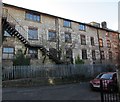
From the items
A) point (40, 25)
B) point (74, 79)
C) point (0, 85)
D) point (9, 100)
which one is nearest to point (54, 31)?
point (40, 25)

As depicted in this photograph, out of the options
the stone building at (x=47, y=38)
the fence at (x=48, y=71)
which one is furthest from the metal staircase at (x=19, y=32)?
the fence at (x=48, y=71)

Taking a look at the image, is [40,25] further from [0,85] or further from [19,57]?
[0,85]

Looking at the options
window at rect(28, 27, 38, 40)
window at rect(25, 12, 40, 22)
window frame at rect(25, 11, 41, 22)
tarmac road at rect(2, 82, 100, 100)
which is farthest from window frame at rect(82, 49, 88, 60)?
tarmac road at rect(2, 82, 100, 100)

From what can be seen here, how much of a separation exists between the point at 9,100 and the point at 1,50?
44.9ft

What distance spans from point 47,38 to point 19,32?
16.1 ft

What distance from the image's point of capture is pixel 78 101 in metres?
12.5

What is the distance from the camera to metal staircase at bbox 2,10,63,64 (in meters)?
26.4

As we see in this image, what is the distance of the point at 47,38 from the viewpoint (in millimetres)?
32375

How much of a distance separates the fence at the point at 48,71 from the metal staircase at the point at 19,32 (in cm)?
378

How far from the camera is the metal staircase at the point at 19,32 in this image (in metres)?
26.4

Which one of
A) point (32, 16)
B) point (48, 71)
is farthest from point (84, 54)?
point (48, 71)

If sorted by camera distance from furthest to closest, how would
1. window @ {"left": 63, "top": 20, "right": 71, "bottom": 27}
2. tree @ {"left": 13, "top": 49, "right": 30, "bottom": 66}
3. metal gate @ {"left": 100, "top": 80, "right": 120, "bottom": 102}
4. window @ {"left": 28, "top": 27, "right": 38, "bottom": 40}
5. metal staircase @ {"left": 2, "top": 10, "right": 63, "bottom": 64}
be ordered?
window @ {"left": 63, "top": 20, "right": 71, "bottom": 27}
window @ {"left": 28, "top": 27, "right": 38, "bottom": 40}
metal staircase @ {"left": 2, "top": 10, "right": 63, "bottom": 64}
tree @ {"left": 13, "top": 49, "right": 30, "bottom": 66}
metal gate @ {"left": 100, "top": 80, "right": 120, "bottom": 102}

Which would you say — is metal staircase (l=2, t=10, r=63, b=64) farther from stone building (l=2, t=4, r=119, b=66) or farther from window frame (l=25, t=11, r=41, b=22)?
window frame (l=25, t=11, r=41, b=22)

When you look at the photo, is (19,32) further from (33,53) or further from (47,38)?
(47,38)
